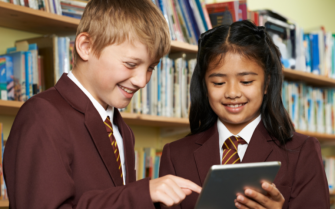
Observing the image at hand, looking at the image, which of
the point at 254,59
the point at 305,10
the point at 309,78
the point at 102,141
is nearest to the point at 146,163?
the point at 254,59

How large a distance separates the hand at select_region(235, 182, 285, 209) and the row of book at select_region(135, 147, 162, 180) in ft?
3.60

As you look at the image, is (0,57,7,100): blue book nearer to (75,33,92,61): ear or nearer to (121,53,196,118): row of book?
(121,53,196,118): row of book

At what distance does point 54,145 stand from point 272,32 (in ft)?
7.10

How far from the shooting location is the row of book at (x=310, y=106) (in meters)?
2.81

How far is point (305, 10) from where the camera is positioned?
3.51m

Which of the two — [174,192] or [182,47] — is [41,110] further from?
[182,47]

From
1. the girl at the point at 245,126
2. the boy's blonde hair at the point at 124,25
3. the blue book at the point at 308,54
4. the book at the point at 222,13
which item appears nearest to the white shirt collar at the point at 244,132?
the girl at the point at 245,126

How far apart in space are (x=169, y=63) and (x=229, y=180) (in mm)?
1303

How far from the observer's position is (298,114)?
286 cm

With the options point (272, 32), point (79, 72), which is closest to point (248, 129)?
point (79, 72)

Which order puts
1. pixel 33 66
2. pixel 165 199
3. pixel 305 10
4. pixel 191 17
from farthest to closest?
pixel 305 10 < pixel 191 17 < pixel 33 66 < pixel 165 199

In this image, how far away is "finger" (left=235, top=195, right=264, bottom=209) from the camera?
896 millimetres

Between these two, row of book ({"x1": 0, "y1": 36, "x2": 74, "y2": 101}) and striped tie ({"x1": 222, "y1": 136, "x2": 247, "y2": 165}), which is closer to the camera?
striped tie ({"x1": 222, "y1": 136, "x2": 247, "y2": 165})

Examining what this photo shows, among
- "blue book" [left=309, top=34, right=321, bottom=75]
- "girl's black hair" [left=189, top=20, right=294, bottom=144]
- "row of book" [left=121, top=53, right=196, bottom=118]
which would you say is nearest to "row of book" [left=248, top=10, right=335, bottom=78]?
"blue book" [left=309, top=34, right=321, bottom=75]
